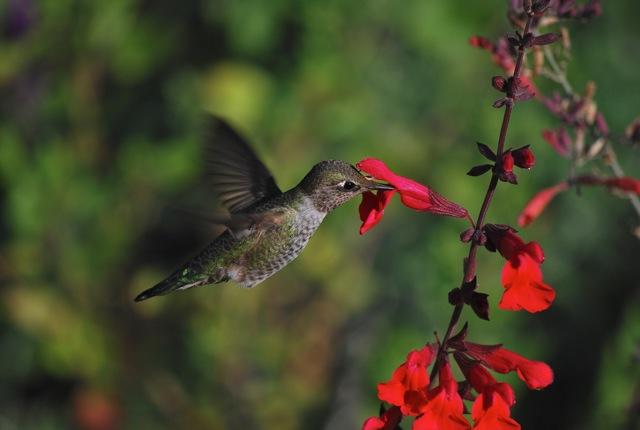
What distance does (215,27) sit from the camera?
5.14 meters

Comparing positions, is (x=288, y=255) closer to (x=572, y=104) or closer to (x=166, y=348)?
(x=572, y=104)

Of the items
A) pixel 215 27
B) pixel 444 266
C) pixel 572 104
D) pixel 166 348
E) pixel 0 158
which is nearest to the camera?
pixel 572 104

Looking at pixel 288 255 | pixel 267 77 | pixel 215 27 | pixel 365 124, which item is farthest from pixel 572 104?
pixel 215 27

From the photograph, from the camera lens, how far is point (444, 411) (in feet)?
5.39

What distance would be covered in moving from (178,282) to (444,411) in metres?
1.08

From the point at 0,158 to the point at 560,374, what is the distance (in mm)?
2842

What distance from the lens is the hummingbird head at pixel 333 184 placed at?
218cm

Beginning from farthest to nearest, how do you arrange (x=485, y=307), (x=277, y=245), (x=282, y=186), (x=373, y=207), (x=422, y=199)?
(x=282, y=186)
(x=277, y=245)
(x=373, y=207)
(x=422, y=199)
(x=485, y=307)

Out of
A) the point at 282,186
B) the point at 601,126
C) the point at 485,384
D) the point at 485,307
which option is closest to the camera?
the point at 485,307

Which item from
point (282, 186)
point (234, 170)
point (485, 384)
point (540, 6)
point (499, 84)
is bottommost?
point (282, 186)

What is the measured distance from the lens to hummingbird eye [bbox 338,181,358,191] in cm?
219

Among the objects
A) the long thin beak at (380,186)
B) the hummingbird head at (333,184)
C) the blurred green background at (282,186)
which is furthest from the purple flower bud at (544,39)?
the blurred green background at (282,186)

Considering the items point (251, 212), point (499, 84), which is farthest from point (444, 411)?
point (251, 212)

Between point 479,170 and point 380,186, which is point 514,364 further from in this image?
point 380,186
